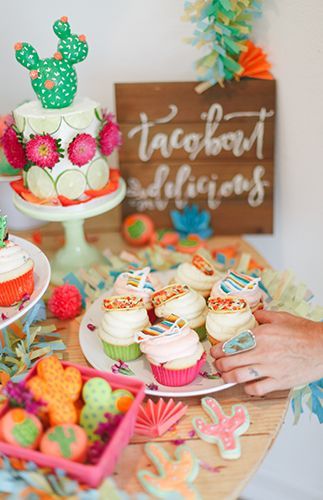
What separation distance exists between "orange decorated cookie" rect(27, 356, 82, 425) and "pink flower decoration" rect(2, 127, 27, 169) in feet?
1.59

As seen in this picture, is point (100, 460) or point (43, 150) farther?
point (43, 150)

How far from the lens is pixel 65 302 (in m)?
1.21

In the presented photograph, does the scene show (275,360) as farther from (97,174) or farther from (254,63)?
(254,63)

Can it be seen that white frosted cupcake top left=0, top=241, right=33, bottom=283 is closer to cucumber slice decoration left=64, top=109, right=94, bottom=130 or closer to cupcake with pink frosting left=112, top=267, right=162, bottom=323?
cupcake with pink frosting left=112, top=267, right=162, bottom=323

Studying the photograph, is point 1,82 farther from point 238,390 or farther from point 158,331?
point 238,390

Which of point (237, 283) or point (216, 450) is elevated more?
point (237, 283)

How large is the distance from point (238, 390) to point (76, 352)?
1.01 ft

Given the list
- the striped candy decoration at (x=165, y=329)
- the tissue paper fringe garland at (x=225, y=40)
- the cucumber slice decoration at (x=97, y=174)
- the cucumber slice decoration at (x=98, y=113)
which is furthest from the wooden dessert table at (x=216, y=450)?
the tissue paper fringe garland at (x=225, y=40)

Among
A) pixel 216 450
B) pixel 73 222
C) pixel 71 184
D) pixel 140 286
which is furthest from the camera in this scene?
pixel 73 222

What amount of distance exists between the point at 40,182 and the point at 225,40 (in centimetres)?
49

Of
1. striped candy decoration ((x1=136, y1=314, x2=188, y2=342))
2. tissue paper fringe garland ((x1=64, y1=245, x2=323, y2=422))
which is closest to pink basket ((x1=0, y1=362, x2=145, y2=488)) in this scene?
striped candy decoration ((x1=136, y1=314, x2=188, y2=342))

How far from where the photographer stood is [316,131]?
4.25ft

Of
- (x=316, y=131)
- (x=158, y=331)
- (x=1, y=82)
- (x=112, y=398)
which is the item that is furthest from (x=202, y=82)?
(x=112, y=398)

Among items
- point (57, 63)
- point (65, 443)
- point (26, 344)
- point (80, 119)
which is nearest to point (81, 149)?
point (80, 119)
